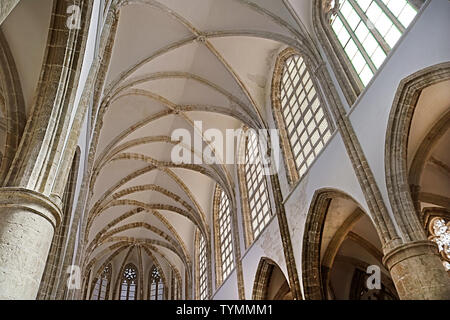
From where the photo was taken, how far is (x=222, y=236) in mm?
16625

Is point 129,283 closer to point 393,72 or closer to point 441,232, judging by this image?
point 441,232

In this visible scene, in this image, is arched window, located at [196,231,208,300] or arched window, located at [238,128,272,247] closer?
arched window, located at [238,128,272,247]

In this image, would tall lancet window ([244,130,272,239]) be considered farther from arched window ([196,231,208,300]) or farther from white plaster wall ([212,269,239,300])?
arched window ([196,231,208,300])

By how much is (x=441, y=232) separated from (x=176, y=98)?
9051 mm

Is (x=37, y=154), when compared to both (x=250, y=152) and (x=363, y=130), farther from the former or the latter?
(x=250, y=152)

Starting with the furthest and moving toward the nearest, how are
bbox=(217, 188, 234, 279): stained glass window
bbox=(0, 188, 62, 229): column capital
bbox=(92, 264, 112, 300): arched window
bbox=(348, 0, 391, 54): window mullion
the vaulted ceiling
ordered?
bbox=(92, 264, 112, 300): arched window → bbox=(217, 188, 234, 279): stained glass window → the vaulted ceiling → bbox=(348, 0, 391, 54): window mullion → bbox=(0, 188, 62, 229): column capital

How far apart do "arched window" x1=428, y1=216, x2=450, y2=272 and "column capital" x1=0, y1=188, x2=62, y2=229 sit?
31.0 ft

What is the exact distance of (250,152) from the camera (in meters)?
14.9

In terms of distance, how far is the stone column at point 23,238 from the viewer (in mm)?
3717

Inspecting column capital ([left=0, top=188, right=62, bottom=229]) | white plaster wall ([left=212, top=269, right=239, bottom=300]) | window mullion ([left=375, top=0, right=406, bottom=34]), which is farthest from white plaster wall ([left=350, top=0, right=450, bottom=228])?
white plaster wall ([left=212, top=269, right=239, bottom=300])

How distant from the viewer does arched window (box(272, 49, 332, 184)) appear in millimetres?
10625

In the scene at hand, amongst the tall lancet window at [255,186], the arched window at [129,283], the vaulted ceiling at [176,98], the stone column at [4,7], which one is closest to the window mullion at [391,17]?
the vaulted ceiling at [176,98]

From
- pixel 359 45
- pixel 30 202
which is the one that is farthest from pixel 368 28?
pixel 30 202

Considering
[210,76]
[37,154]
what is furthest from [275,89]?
[37,154]
